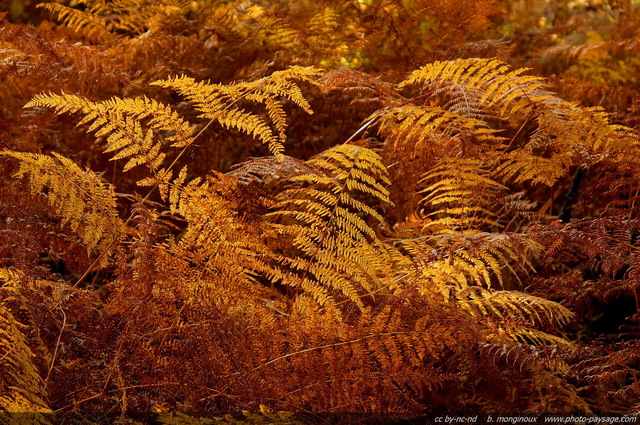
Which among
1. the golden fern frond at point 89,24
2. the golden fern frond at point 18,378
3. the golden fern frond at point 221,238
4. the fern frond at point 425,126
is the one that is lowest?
the golden fern frond at point 18,378

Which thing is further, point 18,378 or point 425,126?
point 425,126

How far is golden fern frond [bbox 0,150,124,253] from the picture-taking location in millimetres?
1593

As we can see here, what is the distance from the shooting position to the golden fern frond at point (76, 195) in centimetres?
159

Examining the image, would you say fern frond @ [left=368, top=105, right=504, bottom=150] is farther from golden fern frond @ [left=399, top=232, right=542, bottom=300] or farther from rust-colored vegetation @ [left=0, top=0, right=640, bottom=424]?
golden fern frond @ [left=399, top=232, right=542, bottom=300]

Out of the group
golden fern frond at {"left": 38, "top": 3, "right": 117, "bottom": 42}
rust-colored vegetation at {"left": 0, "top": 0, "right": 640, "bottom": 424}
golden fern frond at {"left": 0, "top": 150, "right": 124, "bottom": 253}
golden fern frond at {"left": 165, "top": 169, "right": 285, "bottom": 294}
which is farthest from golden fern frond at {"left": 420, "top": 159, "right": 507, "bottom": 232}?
golden fern frond at {"left": 38, "top": 3, "right": 117, "bottom": 42}

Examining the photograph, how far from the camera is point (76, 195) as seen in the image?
1.64 m

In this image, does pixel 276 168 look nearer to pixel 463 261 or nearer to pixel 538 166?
pixel 463 261

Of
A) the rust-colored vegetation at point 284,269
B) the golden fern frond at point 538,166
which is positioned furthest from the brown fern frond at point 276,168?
the golden fern frond at point 538,166

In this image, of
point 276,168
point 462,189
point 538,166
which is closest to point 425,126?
point 462,189

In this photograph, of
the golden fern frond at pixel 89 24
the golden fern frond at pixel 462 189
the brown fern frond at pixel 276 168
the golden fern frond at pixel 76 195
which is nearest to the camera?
the golden fern frond at pixel 76 195

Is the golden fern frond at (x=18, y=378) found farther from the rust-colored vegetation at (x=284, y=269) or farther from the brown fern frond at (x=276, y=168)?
the brown fern frond at (x=276, y=168)

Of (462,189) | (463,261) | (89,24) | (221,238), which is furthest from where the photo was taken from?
(89,24)

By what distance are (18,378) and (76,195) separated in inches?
19.6

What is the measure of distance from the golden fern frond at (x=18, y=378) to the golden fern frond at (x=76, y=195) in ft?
0.74
